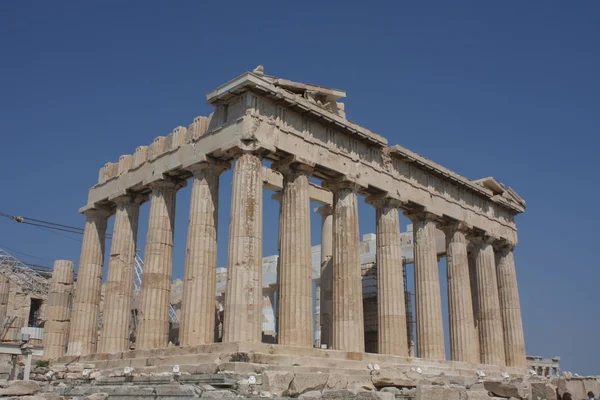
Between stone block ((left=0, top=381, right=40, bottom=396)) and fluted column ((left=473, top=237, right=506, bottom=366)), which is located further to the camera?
fluted column ((left=473, top=237, right=506, bottom=366))

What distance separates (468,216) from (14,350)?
70.6 feet

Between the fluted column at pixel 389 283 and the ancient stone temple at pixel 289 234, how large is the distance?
49mm

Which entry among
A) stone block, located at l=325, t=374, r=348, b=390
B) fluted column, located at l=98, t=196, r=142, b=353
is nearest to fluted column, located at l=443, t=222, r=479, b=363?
stone block, located at l=325, t=374, r=348, b=390

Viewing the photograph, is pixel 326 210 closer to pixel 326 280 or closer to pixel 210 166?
pixel 326 280

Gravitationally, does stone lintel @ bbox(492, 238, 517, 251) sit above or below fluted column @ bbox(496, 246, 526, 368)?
above

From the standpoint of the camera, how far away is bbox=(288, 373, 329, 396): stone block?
54.9 ft

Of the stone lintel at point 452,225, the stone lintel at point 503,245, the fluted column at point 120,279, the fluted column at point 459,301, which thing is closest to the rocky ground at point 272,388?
the fluted column at point 120,279

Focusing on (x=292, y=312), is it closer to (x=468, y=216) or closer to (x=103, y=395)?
(x=103, y=395)

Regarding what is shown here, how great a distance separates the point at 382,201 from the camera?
1125 inches

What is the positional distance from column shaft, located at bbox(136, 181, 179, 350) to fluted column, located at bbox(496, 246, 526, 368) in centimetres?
1879

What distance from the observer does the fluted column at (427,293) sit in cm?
2895

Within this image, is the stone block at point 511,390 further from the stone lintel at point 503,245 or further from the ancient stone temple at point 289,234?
the stone lintel at point 503,245

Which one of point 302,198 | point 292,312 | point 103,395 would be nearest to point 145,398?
point 103,395

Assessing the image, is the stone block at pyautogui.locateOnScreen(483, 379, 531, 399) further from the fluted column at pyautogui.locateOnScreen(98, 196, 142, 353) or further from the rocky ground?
the fluted column at pyautogui.locateOnScreen(98, 196, 142, 353)
